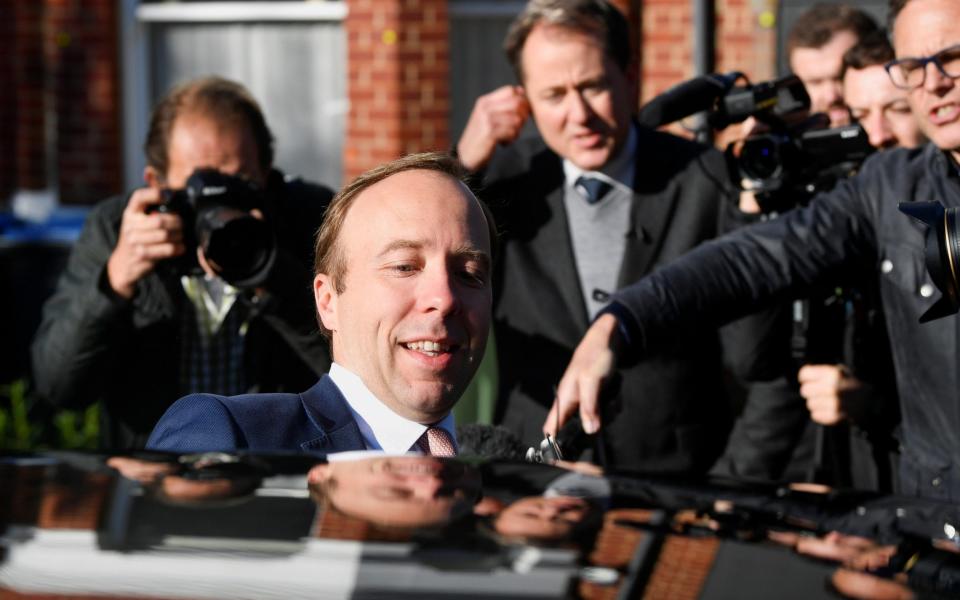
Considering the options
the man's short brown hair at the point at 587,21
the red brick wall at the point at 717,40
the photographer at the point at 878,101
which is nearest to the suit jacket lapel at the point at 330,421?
the man's short brown hair at the point at 587,21

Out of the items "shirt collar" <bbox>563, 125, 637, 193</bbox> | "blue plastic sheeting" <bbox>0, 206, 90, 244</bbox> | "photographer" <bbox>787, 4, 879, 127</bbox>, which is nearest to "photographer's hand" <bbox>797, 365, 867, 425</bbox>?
"shirt collar" <bbox>563, 125, 637, 193</bbox>

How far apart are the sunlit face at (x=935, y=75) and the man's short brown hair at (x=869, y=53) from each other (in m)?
1.04

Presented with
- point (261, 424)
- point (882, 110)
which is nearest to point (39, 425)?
point (882, 110)

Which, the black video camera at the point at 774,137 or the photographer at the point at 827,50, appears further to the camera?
the photographer at the point at 827,50

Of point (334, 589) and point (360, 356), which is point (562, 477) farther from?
point (360, 356)

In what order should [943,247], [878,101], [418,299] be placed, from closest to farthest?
[418,299], [943,247], [878,101]

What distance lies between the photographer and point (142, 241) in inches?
145

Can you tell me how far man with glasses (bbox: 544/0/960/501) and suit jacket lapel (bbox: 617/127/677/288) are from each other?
0.65m

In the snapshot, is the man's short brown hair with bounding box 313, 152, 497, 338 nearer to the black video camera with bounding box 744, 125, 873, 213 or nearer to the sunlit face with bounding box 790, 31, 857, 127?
the black video camera with bounding box 744, 125, 873, 213

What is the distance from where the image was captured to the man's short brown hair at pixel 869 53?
14.1ft

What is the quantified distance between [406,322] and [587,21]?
2083 millimetres

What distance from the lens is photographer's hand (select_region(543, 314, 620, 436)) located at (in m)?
2.76

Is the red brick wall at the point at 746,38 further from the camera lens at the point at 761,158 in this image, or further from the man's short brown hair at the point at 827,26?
the camera lens at the point at 761,158

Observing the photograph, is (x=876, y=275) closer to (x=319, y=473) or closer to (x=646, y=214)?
(x=646, y=214)
